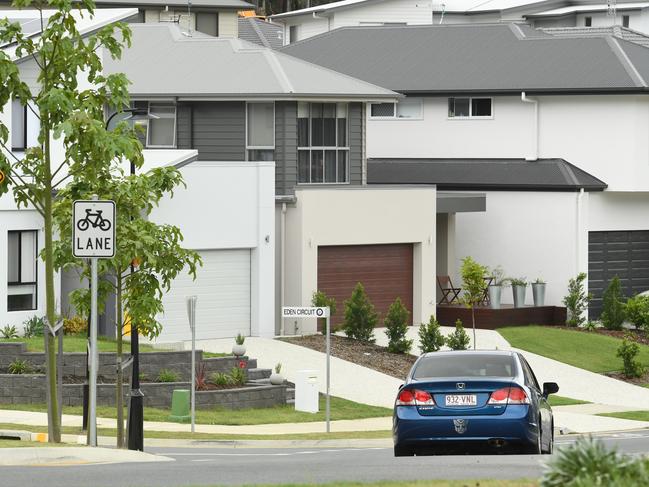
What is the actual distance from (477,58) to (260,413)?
72.1ft

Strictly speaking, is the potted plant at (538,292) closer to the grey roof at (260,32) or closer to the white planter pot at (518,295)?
the white planter pot at (518,295)

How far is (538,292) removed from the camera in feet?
146

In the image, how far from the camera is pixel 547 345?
4078 centimetres

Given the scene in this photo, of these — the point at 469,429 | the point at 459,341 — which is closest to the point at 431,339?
the point at 459,341

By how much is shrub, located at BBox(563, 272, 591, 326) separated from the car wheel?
26210mm

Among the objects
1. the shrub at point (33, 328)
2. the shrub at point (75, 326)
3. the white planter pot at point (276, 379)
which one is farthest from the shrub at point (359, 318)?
the shrub at point (33, 328)

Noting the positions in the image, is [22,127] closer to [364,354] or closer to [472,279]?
[364,354]

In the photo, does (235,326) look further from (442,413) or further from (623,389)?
(442,413)

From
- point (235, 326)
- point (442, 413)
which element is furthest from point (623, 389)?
point (442, 413)

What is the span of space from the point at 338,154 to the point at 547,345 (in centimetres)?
745

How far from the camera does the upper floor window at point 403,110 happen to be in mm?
48156

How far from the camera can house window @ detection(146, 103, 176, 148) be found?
4079 cm

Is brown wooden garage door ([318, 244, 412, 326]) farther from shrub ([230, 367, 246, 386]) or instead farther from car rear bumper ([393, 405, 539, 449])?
car rear bumper ([393, 405, 539, 449])

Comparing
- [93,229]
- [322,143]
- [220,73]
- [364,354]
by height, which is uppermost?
[220,73]
